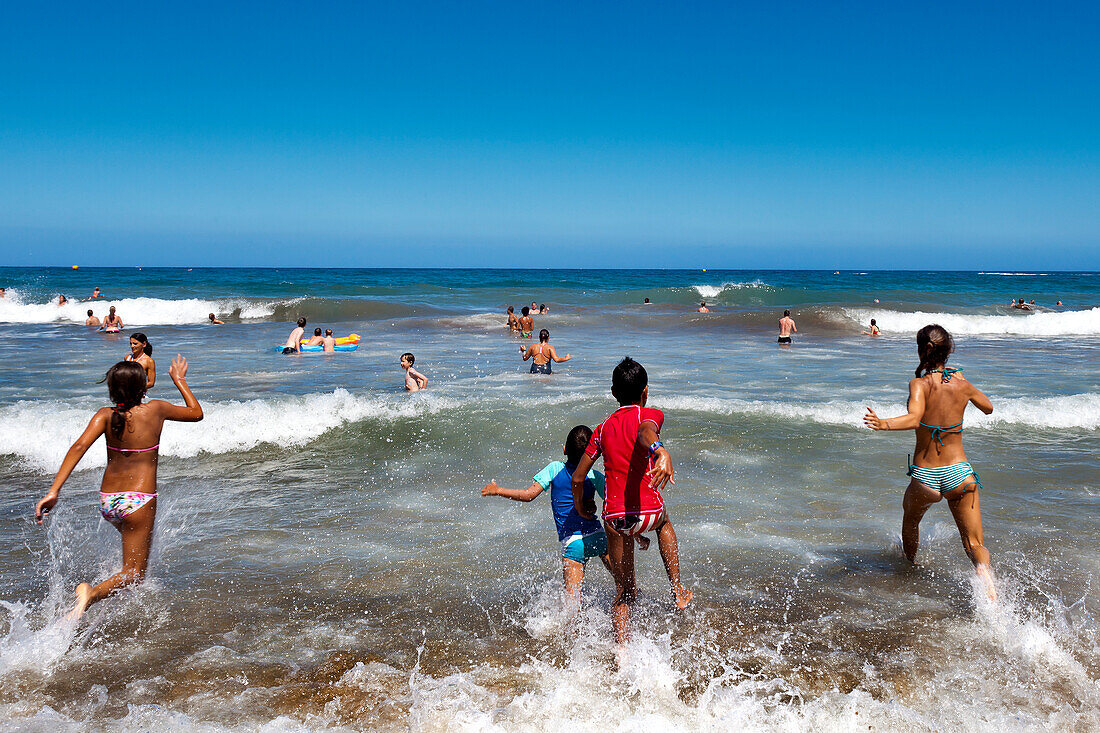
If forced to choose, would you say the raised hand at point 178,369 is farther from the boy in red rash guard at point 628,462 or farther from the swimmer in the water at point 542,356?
the swimmer in the water at point 542,356

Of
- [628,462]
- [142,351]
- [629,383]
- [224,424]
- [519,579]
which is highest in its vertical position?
[629,383]

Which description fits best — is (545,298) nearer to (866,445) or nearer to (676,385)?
(676,385)

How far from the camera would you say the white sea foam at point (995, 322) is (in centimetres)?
2998

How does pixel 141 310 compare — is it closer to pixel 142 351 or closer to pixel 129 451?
pixel 142 351

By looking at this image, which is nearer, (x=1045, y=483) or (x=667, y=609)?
(x=667, y=609)

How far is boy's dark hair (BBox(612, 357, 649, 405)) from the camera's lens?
13.1ft

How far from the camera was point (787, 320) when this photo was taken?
23828 mm

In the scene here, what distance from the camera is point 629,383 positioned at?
3.99m

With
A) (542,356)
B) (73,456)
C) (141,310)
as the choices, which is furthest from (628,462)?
(141,310)

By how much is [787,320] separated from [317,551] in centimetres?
2039

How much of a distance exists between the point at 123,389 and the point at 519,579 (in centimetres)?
299

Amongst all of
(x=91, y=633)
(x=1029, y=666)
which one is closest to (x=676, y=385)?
(x=1029, y=666)

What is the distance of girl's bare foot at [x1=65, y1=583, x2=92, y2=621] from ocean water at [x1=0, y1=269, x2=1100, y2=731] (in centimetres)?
9

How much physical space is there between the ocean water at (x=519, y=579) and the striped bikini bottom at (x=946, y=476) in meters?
0.78
